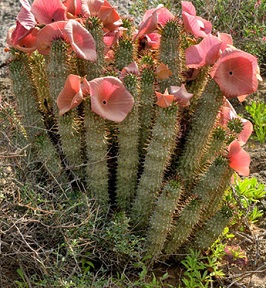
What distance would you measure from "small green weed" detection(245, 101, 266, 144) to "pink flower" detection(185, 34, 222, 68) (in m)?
1.50

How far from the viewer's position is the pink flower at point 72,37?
9.10 ft

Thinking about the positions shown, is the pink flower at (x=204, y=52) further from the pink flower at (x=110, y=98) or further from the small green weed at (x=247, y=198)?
the small green weed at (x=247, y=198)

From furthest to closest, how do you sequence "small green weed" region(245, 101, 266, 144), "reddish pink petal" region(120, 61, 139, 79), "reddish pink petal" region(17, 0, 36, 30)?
"small green weed" region(245, 101, 266, 144), "reddish pink petal" region(17, 0, 36, 30), "reddish pink petal" region(120, 61, 139, 79)

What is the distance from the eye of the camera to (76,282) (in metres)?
2.81

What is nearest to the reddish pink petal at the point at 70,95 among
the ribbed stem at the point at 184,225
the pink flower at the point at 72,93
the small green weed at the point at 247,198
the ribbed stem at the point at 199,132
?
the pink flower at the point at 72,93

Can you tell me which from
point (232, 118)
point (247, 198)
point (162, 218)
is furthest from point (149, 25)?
point (247, 198)

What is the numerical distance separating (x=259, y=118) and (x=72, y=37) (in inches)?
77.8

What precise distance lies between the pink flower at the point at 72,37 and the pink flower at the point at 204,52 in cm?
44

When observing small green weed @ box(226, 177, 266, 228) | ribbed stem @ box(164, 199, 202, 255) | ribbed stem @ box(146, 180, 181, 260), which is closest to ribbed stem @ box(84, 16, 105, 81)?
ribbed stem @ box(146, 180, 181, 260)

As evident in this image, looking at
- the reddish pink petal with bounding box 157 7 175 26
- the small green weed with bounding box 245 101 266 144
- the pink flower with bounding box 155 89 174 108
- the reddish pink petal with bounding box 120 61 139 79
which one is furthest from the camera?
the small green weed with bounding box 245 101 266 144

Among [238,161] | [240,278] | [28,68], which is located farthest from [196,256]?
[28,68]

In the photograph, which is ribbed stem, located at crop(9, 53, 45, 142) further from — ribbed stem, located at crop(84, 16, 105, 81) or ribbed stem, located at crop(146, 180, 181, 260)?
ribbed stem, located at crop(146, 180, 181, 260)

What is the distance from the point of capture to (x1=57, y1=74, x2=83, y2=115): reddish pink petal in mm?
2750

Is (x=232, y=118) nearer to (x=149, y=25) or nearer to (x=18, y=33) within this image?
(x=149, y=25)
